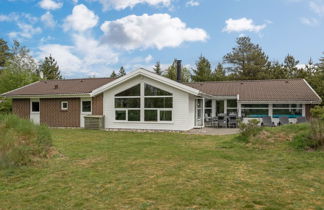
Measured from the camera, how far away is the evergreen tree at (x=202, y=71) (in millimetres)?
40062

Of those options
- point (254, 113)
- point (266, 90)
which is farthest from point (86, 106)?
point (266, 90)

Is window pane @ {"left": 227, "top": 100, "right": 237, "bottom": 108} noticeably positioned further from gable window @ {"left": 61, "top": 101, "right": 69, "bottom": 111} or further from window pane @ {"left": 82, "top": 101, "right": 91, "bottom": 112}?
gable window @ {"left": 61, "top": 101, "right": 69, "bottom": 111}

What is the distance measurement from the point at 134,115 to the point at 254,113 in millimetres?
9140

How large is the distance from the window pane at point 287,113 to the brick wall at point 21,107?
61.1ft

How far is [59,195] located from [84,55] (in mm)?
21801

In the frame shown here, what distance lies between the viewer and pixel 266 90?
65.6 ft

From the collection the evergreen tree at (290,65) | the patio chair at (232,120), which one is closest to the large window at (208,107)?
the patio chair at (232,120)

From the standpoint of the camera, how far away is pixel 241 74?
39812mm

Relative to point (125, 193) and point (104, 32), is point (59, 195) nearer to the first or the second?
point (125, 193)

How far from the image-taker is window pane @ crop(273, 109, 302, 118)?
1738 centimetres

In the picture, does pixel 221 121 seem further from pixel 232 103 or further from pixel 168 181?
pixel 168 181

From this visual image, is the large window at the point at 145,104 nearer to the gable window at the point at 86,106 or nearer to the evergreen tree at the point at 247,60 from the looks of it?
the gable window at the point at 86,106

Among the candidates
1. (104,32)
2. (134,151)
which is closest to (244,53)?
(104,32)

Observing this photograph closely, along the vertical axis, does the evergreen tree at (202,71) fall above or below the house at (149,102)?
above
